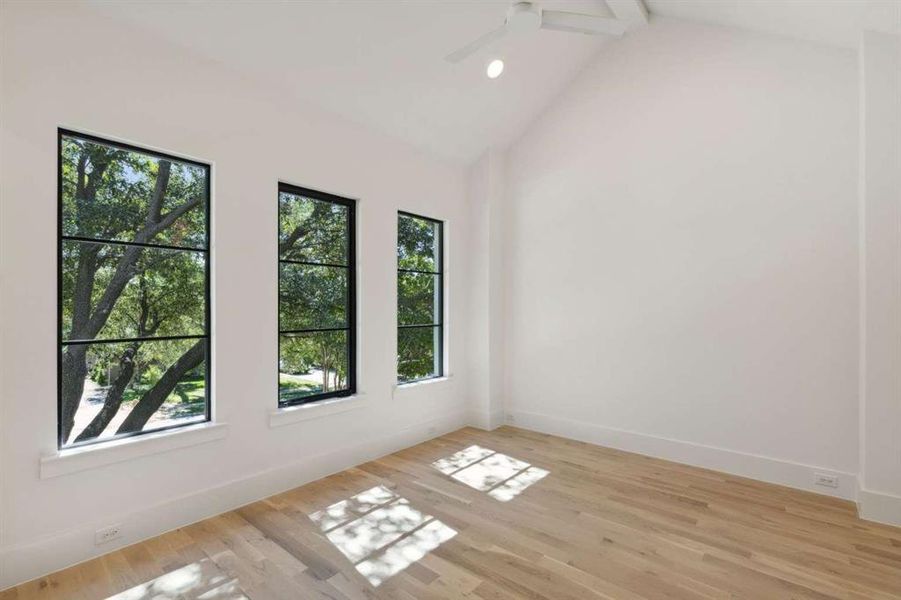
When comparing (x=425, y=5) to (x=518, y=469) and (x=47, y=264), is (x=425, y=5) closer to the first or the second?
(x=47, y=264)

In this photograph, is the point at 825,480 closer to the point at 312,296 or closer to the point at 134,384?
the point at 312,296

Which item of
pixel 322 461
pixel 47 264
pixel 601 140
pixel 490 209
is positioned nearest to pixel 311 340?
pixel 322 461

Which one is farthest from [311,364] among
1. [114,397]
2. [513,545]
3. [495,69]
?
[495,69]

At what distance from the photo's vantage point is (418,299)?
4789 millimetres

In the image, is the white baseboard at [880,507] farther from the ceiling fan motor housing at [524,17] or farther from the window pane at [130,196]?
the window pane at [130,196]

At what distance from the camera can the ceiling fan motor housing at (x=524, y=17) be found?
2.48 metres

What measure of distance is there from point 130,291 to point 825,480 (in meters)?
4.92

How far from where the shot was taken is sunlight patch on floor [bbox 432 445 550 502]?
3.48 m

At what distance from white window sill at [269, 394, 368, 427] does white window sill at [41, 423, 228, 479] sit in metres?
0.39

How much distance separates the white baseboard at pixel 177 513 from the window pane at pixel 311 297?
3.53 feet

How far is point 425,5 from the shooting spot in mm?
3219

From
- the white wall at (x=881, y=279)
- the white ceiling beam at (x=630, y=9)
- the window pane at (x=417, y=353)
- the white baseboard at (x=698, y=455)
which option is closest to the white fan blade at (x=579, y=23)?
the white ceiling beam at (x=630, y=9)

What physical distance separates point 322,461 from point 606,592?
2.29 meters

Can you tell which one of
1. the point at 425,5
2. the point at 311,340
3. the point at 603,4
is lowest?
the point at 311,340
